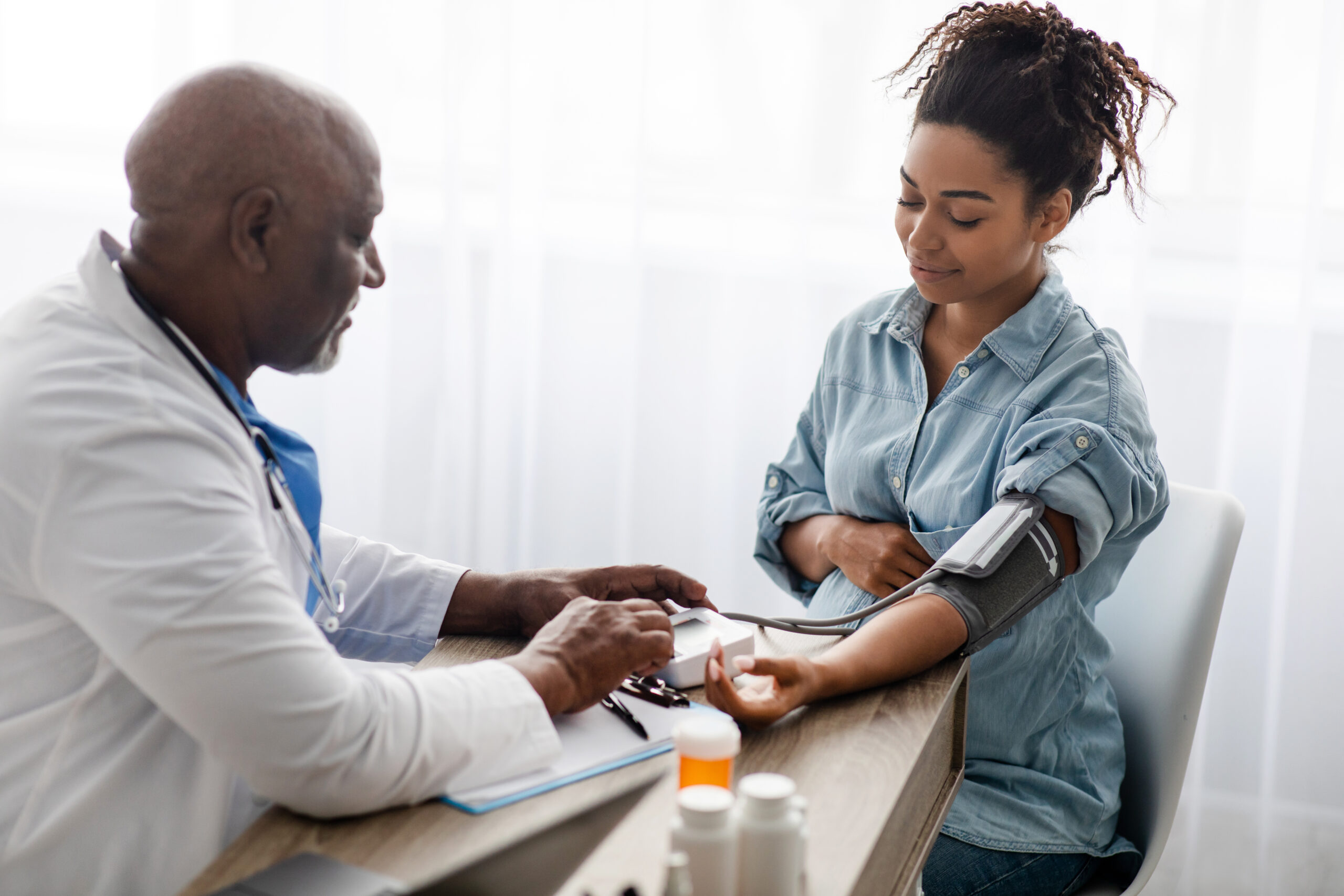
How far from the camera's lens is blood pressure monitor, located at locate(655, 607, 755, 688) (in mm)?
1125

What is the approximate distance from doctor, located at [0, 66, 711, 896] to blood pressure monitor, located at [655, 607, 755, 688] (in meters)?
0.08

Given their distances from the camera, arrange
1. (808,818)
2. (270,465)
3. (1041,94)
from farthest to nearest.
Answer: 1. (1041,94)
2. (270,465)
3. (808,818)

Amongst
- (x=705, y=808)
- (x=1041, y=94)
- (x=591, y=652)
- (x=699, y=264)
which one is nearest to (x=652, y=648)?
(x=591, y=652)

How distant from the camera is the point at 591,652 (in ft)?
3.39

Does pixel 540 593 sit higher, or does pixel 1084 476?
pixel 1084 476

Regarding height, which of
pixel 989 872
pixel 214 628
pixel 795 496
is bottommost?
pixel 989 872

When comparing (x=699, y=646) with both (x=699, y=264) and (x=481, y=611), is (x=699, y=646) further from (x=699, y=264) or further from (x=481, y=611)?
(x=699, y=264)

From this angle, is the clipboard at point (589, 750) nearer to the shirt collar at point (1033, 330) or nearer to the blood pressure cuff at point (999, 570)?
the blood pressure cuff at point (999, 570)

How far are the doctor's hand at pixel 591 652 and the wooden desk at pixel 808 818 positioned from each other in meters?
0.09

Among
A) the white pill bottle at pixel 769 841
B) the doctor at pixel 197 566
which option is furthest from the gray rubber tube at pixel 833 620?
the white pill bottle at pixel 769 841

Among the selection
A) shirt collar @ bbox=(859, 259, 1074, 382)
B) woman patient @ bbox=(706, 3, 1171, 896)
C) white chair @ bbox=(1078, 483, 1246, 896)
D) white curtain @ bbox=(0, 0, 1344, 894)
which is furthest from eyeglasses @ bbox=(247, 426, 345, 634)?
white curtain @ bbox=(0, 0, 1344, 894)

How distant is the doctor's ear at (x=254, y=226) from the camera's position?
937 mm

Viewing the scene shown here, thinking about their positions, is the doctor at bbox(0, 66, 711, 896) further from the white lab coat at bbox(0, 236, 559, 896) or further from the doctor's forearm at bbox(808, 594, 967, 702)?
the doctor's forearm at bbox(808, 594, 967, 702)

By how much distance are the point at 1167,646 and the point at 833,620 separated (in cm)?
48
